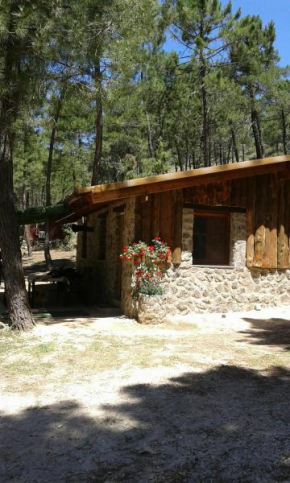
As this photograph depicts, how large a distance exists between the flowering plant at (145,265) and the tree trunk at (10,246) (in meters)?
2.26

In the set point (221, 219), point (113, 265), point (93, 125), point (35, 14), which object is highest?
point (93, 125)

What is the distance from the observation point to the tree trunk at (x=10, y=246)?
746cm

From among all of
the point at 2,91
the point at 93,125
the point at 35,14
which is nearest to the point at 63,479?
the point at 2,91

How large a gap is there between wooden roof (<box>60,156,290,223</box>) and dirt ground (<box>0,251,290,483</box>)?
288 centimetres

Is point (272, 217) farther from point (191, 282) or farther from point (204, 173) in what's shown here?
point (191, 282)

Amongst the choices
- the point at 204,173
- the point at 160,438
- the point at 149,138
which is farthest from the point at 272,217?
the point at 149,138

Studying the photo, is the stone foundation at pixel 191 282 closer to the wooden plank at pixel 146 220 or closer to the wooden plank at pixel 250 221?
the wooden plank at pixel 250 221

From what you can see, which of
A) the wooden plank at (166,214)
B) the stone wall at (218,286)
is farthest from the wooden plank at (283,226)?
the wooden plank at (166,214)

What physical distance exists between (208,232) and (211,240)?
0.29 metres

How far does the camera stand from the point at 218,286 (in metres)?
9.79

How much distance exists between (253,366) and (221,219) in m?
5.97

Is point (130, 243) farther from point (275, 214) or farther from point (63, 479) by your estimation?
point (63, 479)

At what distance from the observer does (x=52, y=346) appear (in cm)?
657

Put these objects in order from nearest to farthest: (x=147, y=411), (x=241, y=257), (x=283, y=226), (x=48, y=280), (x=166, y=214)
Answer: (x=147, y=411)
(x=166, y=214)
(x=241, y=257)
(x=283, y=226)
(x=48, y=280)
